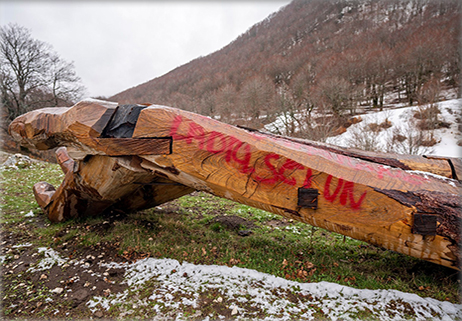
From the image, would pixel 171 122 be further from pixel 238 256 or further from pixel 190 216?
pixel 190 216

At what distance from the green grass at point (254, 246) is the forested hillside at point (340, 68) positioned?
8.55m

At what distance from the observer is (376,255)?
313 centimetres

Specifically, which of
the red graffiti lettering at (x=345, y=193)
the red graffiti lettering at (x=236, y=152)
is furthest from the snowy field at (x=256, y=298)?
the red graffiti lettering at (x=236, y=152)

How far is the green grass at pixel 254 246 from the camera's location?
254 cm

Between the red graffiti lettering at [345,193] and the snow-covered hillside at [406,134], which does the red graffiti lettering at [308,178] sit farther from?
the snow-covered hillside at [406,134]

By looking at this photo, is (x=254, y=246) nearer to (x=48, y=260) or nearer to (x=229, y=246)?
(x=229, y=246)

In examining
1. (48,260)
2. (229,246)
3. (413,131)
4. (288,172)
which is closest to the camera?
(288,172)

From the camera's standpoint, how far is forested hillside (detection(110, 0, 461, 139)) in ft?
69.4

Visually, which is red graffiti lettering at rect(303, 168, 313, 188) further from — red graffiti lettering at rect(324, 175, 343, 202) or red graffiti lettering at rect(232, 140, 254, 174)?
red graffiti lettering at rect(232, 140, 254, 174)

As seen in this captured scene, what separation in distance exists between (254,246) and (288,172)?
1.68 metres

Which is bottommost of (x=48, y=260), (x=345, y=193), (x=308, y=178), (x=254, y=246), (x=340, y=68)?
(x=254, y=246)

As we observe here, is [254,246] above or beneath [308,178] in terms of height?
beneath

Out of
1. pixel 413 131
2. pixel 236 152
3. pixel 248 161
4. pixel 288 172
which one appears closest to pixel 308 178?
pixel 288 172

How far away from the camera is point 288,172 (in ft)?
7.63
